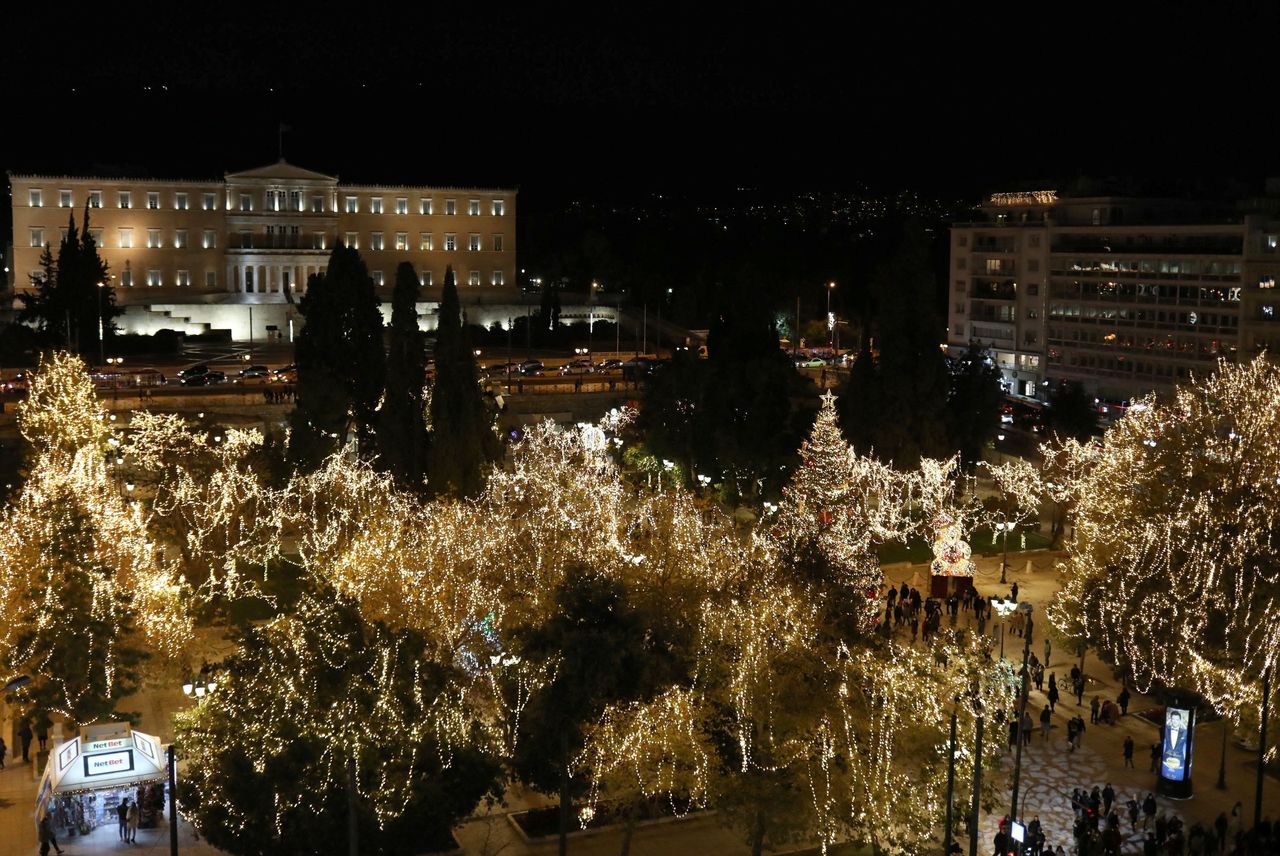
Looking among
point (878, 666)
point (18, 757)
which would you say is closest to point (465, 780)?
point (878, 666)

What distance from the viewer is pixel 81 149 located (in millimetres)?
106188

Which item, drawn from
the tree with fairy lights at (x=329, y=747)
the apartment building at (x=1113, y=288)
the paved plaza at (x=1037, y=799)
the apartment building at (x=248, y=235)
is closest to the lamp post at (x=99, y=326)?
the apartment building at (x=248, y=235)

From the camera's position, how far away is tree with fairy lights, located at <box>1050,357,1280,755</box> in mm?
23156

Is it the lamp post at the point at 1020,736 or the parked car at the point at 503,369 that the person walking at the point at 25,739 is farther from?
the parked car at the point at 503,369

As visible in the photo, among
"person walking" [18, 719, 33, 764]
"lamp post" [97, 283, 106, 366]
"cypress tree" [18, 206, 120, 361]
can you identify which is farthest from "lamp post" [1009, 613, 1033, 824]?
"cypress tree" [18, 206, 120, 361]

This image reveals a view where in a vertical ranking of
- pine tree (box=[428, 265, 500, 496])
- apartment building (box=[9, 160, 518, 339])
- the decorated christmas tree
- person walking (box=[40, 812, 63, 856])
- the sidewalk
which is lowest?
the sidewalk

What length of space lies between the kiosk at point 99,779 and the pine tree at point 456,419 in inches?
546

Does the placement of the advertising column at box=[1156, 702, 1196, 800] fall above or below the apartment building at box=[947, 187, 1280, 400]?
below

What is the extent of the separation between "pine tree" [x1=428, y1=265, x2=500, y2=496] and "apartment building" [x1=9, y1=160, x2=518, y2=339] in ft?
119

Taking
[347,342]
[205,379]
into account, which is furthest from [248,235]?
[347,342]

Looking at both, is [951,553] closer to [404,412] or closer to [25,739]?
[404,412]

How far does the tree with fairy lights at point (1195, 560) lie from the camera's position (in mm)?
23156

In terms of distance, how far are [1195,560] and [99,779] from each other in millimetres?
18562

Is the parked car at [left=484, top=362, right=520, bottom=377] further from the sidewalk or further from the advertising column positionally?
the advertising column
